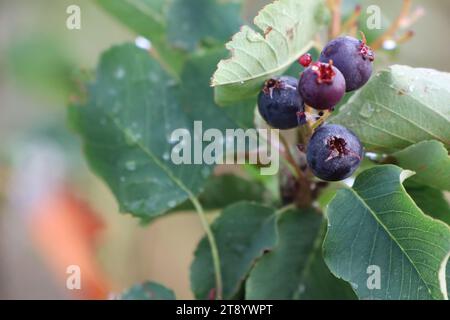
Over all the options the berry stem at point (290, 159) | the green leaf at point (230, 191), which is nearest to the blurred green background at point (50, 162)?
the green leaf at point (230, 191)

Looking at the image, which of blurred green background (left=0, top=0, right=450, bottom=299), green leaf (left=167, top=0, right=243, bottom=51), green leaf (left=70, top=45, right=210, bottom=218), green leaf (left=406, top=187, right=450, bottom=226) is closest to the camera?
green leaf (left=406, top=187, right=450, bottom=226)

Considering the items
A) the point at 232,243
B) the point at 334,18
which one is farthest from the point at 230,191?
the point at 334,18

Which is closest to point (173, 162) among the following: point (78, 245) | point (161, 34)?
point (161, 34)

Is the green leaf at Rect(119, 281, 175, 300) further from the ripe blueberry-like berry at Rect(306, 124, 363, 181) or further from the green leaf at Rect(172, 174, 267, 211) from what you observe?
the ripe blueberry-like berry at Rect(306, 124, 363, 181)

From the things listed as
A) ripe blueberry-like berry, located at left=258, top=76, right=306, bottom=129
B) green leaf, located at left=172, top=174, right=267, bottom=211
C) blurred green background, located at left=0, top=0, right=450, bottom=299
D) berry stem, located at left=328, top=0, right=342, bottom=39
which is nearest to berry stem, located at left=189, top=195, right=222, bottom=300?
green leaf, located at left=172, top=174, right=267, bottom=211

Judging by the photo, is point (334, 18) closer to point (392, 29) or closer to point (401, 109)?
point (392, 29)
